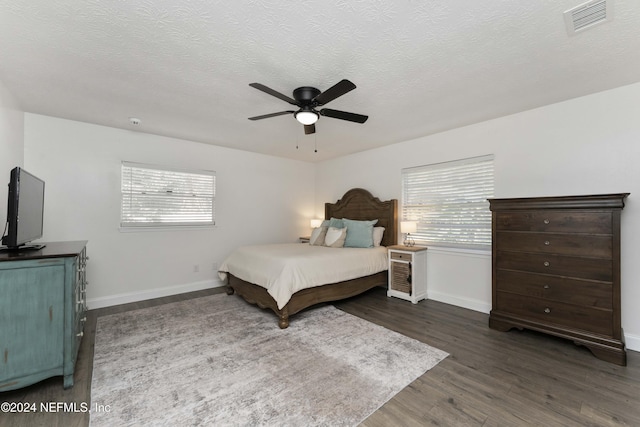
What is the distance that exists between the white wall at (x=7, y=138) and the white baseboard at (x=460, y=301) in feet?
16.2

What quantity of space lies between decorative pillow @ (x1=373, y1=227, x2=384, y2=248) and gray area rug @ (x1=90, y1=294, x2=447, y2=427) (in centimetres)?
152

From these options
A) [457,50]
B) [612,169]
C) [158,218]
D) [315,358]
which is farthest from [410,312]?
[158,218]

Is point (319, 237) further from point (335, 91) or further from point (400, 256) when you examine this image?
point (335, 91)

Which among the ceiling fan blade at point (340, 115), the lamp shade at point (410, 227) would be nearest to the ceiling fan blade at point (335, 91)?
the ceiling fan blade at point (340, 115)

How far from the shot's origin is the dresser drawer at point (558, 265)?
2377 millimetres

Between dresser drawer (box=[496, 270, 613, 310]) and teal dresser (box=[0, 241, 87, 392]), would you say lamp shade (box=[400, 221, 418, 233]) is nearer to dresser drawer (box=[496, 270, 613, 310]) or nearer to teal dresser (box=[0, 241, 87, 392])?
dresser drawer (box=[496, 270, 613, 310])

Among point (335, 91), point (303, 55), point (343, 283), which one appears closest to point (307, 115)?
point (335, 91)

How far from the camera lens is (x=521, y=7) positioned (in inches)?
63.8

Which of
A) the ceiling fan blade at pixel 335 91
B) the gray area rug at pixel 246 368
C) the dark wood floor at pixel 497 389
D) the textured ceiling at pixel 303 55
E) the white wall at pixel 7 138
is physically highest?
the textured ceiling at pixel 303 55

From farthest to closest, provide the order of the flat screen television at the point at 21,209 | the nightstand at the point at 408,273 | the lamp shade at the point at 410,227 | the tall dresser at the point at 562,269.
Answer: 1. the lamp shade at the point at 410,227
2. the nightstand at the point at 408,273
3. the tall dresser at the point at 562,269
4. the flat screen television at the point at 21,209

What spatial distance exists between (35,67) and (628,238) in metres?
5.44

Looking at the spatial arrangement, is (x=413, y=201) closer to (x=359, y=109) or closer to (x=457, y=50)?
(x=359, y=109)

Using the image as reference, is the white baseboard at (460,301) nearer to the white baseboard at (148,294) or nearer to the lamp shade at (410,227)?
the lamp shade at (410,227)

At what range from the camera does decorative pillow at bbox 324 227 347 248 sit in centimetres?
441
